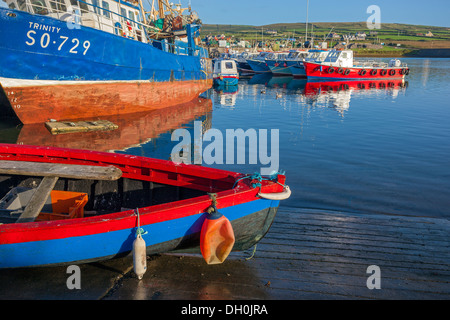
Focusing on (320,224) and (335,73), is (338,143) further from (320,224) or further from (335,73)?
(335,73)

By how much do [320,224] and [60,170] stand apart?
448 cm

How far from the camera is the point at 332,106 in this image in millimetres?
24672

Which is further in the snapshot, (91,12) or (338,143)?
(91,12)

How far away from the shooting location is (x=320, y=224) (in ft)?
20.5

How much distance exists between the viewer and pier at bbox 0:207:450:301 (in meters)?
4.07

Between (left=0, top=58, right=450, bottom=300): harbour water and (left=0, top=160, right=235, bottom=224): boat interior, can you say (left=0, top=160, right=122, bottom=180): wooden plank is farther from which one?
(left=0, top=58, right=450, bottom=300): harbour water

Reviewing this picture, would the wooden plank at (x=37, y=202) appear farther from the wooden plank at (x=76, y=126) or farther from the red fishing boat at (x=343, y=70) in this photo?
the red fishing boat at (x=343, y=70)

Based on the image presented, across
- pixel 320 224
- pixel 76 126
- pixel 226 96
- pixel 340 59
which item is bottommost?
pixel 320 224

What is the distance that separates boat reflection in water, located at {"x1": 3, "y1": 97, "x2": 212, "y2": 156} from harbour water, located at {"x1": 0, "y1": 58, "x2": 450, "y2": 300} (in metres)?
0.04

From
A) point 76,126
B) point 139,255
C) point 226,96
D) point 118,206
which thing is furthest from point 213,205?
point 226,96

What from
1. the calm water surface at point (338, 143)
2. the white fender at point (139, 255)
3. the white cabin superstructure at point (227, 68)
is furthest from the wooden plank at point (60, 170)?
the white cabin superstructure at point (227, 68)

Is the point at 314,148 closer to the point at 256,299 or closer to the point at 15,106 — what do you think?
the point at 256,299

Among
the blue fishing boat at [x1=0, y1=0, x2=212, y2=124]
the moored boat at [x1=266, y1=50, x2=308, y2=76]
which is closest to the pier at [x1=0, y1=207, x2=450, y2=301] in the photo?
the blue fishing boat at [x1=0, y1=0, x2=212, y2=124]

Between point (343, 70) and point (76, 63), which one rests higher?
point (343, 70)
